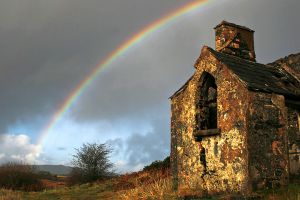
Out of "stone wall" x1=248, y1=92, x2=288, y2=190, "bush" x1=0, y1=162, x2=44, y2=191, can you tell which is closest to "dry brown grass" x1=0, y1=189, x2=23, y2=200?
"bush" x1=0, y1=162, x2=44, y2=191

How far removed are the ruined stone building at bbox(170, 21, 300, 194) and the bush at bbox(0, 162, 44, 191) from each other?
66.0 feet

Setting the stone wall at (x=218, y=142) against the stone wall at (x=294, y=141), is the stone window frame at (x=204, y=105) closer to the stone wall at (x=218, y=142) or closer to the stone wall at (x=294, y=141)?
the stone wall at (x=218, y=142)

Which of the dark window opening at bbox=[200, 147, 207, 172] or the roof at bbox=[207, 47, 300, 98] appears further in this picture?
the dark window opening at bbox=[200, 147, 207, 172]

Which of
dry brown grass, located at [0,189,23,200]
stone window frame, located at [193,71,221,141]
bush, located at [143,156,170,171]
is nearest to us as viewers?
stone window frame, located at [193,71,221,141]

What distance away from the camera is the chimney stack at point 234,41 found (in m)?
15.4

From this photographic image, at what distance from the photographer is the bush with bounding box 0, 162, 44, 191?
29875 mm

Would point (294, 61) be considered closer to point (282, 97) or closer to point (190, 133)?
point (282, 97)

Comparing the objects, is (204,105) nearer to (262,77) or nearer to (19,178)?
(262,77)

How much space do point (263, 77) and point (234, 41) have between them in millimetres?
3129

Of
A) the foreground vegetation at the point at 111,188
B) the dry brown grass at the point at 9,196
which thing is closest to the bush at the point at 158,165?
the foreground vegetation at the point at 111,188

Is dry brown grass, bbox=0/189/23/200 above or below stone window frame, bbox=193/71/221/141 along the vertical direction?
below

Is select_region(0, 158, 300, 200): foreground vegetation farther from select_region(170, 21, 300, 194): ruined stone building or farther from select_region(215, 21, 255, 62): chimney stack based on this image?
select_region(215, 21, 255, 62): chimney stack

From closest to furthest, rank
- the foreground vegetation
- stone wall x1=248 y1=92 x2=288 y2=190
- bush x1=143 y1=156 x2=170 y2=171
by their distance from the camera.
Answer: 1. stone wall x1=248 y1=92 x2=288 y2=190
2. the foreground vegetation
3. bush x1=143 y1=156 x2=170 y2=171

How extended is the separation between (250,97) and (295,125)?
2.63 meters
